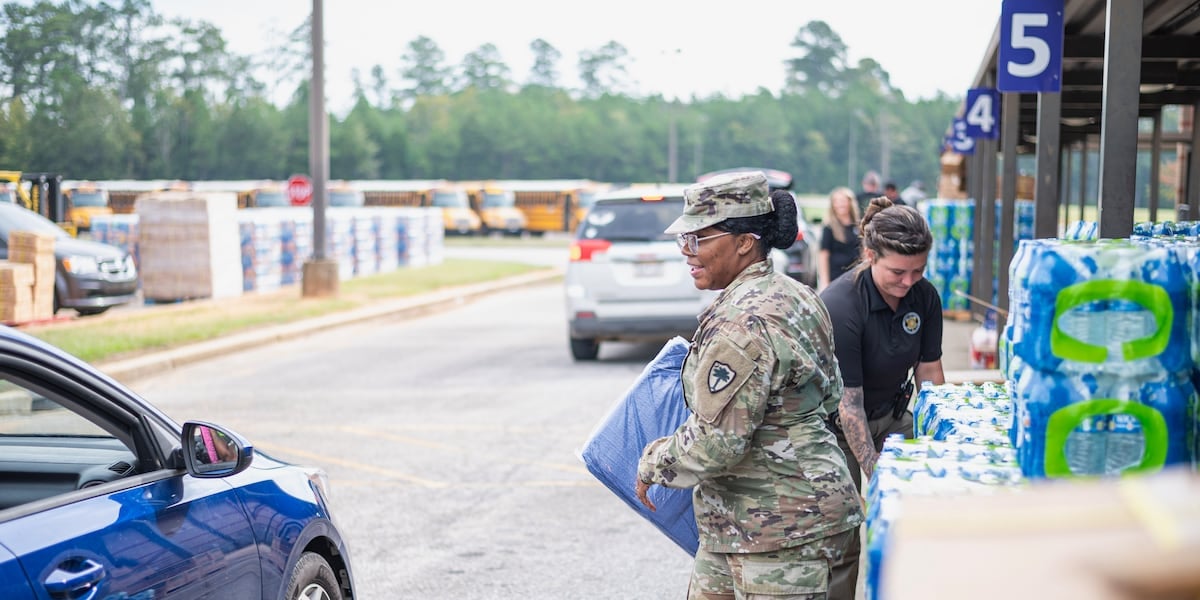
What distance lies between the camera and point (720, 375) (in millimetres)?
3250

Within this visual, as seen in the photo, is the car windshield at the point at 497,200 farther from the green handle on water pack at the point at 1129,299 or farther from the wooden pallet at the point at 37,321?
the green handle on water pack at the point at 1129,299

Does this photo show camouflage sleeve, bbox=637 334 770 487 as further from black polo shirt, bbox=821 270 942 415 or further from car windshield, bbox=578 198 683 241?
car windshield, bbox=578 198 683 241

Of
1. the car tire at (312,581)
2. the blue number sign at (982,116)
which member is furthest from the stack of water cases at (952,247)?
the car tire at (312,581)

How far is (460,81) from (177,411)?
131 metres

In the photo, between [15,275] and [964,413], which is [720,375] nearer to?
[964,413]

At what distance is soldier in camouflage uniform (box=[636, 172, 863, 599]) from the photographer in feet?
10.7

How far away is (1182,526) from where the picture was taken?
4.65 ft

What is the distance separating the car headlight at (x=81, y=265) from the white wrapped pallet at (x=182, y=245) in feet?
7.96

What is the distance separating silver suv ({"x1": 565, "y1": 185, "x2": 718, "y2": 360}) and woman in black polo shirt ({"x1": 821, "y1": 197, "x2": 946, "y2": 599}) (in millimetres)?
8524

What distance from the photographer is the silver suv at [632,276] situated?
13625 mm

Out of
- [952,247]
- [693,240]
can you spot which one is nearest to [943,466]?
[693,240]

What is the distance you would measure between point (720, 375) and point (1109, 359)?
917mm

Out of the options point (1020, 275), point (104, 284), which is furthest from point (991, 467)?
point (104, 284)

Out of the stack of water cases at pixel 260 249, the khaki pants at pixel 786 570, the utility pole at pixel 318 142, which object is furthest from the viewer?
the stack of water cases at pixel 260 249
